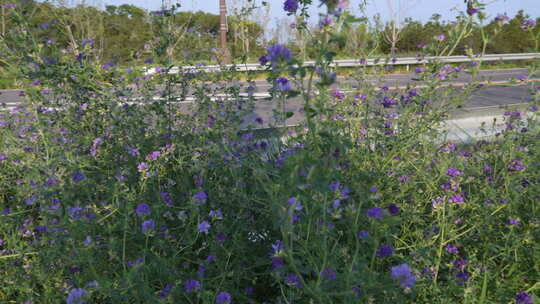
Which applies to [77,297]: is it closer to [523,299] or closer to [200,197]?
[200,197]

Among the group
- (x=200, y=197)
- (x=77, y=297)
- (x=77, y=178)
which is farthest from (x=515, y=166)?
(x=77, y=178)

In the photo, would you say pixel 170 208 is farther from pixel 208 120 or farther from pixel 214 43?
pixel 214 43

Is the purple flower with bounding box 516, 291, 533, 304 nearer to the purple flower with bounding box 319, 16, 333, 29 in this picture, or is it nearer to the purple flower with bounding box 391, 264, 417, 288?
the purple flower with bounding box 391, 264, 417, 288

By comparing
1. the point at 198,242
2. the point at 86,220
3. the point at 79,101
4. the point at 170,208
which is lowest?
the point at 198,242

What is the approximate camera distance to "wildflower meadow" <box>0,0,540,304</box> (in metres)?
1.19

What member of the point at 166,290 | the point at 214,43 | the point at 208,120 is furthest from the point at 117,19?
the point at 166,290

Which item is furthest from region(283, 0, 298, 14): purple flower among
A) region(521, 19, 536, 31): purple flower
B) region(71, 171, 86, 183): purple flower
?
region(521, 19, 536, 31): purple flower

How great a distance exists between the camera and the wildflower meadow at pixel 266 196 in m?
1.19

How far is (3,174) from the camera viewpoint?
2.49m

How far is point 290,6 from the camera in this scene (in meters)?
1.19

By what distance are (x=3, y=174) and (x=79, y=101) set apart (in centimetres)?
74

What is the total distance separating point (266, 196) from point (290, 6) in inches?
38.3

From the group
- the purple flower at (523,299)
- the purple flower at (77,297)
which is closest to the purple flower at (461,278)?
the purple flower at (523,299)

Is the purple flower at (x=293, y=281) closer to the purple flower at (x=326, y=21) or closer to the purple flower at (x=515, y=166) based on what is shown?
the purple flower at (x=326, y=21)
